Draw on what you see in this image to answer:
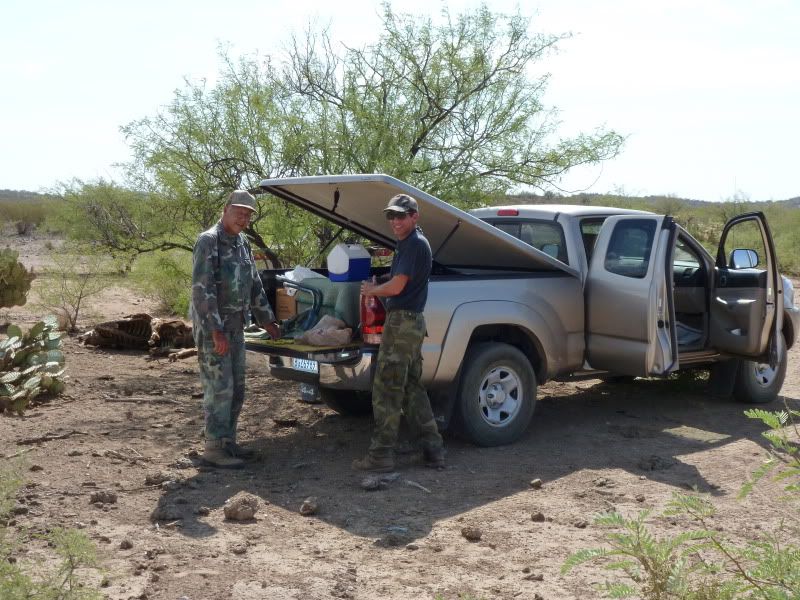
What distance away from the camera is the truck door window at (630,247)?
23.9 ft

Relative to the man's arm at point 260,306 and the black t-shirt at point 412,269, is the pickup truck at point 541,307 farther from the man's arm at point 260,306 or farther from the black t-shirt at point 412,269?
the black t-shirt at point 412,269

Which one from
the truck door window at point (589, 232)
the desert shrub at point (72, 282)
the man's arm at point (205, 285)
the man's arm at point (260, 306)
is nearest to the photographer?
the man's arm at point (205, 285)

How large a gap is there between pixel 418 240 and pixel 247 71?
5.22 meters

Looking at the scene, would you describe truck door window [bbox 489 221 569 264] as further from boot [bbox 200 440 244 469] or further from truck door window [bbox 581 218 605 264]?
boot [bbox 200 440 244 469]

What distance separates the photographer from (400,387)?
20.2 feet

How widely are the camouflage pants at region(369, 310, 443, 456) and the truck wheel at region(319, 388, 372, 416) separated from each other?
133 centimetres

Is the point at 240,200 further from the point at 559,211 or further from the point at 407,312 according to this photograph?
the point at 559,211

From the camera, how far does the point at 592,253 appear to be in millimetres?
7566

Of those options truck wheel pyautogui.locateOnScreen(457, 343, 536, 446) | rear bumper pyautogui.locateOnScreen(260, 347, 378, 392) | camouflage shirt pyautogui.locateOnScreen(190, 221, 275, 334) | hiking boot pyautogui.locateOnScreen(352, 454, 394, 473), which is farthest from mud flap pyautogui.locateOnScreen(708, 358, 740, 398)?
camouflage shirt pyautogui.locateOnScreen(190, 221, 275, 334)

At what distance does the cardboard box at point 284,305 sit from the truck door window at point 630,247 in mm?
2478

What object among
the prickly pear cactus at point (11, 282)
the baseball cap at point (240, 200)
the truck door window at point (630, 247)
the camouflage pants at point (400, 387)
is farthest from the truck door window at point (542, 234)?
the prickly pear cactus at point (11, 282)

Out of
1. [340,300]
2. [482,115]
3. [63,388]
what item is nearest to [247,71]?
[482,115]

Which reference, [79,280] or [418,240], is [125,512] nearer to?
[418,240]

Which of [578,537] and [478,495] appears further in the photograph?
[478,495]
